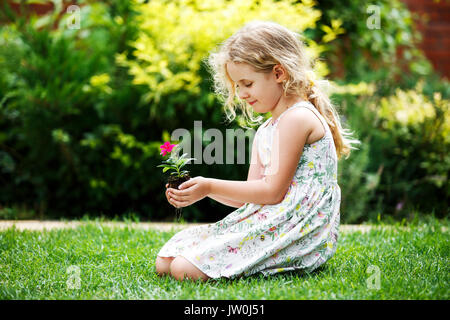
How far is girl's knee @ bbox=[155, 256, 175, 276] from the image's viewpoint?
8.03ft

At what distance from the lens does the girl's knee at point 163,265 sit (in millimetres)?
2447

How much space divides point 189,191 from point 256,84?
63 centimetres

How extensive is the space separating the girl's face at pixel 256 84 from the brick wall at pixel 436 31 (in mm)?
5818

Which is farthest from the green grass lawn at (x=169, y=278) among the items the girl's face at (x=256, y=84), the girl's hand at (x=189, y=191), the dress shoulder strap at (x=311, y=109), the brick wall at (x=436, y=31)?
the brick wall at (x=436, y=31)

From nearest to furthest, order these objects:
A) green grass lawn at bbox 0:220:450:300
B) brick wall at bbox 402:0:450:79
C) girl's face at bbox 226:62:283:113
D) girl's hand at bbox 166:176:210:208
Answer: green grass lawn at bbox 0:220:450:300, girl's hand at bbox 166:176:210:208, girl's face at bbox 226:62:283:113, brick wall at bbox 402:0:450:79

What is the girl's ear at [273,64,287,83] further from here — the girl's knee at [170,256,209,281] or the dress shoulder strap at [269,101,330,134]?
the girl's knee at [170,256,209,281]

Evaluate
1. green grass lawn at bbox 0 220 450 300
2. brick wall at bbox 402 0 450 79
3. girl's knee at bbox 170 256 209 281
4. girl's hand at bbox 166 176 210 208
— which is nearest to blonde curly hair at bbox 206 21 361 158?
girl's hand at bbox 166 176 210 208

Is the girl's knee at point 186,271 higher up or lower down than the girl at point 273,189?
lower down

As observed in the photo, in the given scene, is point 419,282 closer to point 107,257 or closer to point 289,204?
point 289,204

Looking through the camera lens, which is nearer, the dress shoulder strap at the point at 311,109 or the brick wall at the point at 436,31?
the dress shoulder strap at the point at 311,109

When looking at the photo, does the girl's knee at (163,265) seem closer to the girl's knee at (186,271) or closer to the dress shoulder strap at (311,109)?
the girl's knee at (186,271)

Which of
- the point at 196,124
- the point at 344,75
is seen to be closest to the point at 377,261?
the point at 196,124

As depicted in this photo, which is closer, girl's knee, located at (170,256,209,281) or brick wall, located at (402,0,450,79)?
girl's knee, located at (170,256,209,281)

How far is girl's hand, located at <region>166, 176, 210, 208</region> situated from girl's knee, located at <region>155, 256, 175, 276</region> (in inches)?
13.7
